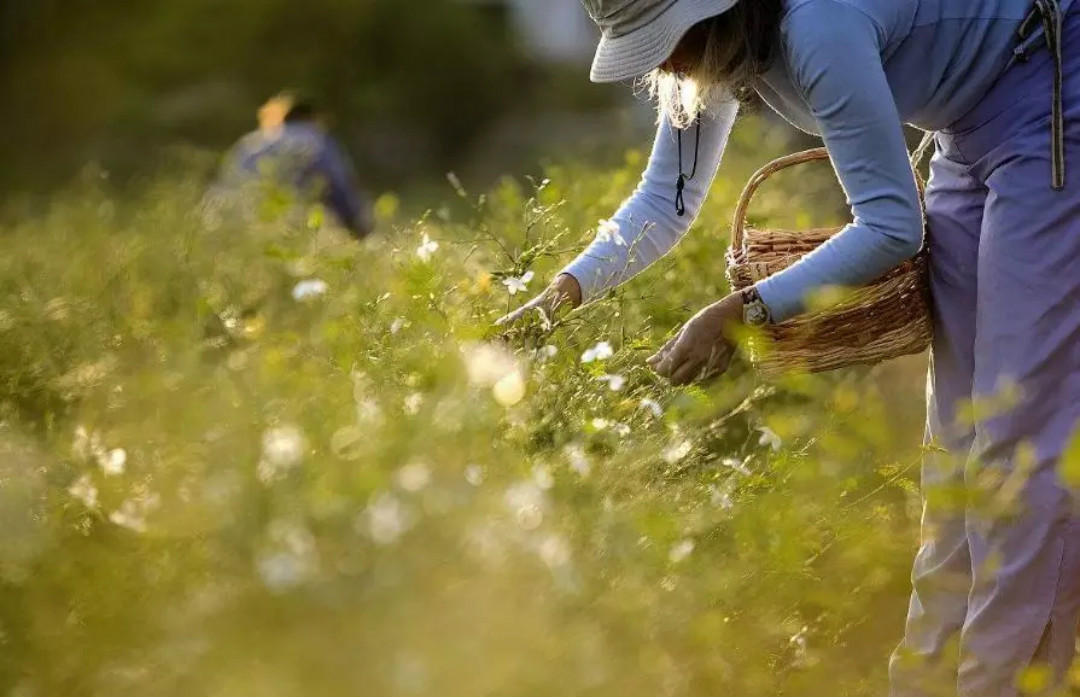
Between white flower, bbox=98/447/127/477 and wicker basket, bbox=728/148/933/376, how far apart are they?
932 mm

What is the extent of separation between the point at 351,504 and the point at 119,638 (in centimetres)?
39

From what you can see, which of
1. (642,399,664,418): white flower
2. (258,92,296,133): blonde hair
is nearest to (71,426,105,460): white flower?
(642,399,664,418): white flower

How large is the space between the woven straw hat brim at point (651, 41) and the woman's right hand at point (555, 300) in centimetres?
39

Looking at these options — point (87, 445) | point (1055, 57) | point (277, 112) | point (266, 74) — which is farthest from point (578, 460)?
point (266, 74)

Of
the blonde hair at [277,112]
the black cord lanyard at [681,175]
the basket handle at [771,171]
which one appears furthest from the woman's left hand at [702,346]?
the blonde hair at [277,112]

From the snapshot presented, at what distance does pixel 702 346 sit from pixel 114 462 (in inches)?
34.2

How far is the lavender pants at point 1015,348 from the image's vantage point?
2.28 meters

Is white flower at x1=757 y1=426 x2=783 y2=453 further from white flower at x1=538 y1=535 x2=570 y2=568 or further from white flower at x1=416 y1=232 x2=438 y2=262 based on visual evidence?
white flower at x1=538 y1=535 x2=570 y2=568

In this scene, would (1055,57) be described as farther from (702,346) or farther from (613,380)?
(613,380)

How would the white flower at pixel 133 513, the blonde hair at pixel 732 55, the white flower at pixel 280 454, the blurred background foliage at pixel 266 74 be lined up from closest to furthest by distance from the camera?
the white flower at pixel 280 454, the white flower at pixel 133 513, the blonde hair at pixel 732 55, the blurred background foliage at pixel 266 74

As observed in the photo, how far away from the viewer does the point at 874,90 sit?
82.3 inches

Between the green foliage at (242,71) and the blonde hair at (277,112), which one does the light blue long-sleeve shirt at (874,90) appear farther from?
the green foliage at (242,71)

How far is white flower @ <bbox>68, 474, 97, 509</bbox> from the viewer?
2043 mm

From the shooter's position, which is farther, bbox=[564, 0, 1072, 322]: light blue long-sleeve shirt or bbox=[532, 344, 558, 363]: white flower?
bbox=[532, 344, 558, 363]: white flower
